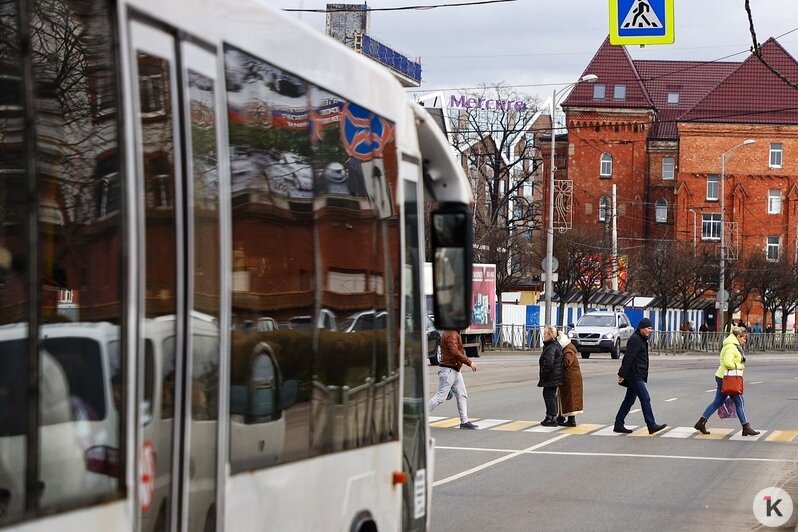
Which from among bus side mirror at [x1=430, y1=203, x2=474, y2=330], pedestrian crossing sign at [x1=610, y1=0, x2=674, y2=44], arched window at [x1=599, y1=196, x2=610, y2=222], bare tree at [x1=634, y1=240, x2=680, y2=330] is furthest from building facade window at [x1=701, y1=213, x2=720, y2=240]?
bus side mirror at [x1=430, y1=203, x2=474, y2=330]

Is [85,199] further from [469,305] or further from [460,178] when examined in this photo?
[460,178]

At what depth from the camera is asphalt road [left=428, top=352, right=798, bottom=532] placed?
12.1m

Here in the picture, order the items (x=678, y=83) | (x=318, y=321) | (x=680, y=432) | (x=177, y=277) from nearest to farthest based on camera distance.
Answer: (x=177, y=277)
(x=318, y=321)
(x=680, y=432)
(x=678, y=83)

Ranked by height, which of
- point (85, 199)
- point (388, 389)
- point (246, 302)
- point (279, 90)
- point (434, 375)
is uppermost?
point (279, 90)

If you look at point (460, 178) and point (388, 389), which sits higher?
point (460, 178)

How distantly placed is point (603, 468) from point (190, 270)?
Result: 13.0 metres

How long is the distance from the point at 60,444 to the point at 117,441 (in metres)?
0.20

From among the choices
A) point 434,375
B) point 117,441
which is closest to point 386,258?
point 117,441

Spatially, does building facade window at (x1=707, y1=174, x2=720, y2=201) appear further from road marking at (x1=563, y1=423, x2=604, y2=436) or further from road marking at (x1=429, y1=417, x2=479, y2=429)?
road marking at (x1=429, y1=417, x2=479, y2=429)

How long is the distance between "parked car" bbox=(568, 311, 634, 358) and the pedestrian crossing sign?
3670cm

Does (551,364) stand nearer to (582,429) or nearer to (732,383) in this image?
(582,429)

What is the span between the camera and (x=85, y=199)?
324 cm

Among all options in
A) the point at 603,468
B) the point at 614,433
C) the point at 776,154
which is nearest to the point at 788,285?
the point at 776,154

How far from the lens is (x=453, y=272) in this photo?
5.91 meters
